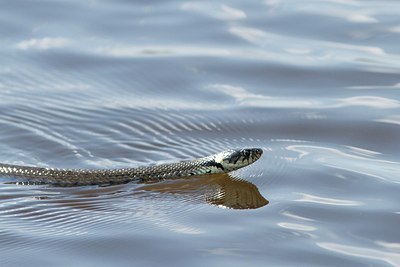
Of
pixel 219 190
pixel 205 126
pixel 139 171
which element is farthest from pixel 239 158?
pixel 205 126

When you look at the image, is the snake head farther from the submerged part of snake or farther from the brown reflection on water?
the brown reflection on water

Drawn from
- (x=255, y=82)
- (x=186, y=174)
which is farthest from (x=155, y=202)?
(x=255, y=82)

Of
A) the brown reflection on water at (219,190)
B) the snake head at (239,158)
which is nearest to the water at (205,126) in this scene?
the brown reflection on water at (219,190)

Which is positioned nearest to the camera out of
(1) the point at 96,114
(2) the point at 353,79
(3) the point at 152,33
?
(1) the point at 96,114

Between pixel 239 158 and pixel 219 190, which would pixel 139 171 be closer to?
pixel 219 190

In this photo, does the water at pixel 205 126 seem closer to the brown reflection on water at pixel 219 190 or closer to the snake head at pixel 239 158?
the brown reflection on water at pixel 219 190

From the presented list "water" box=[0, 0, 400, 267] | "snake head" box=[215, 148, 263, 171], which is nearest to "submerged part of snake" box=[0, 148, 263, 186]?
"snake head" box=[215, 148, 263, 171]

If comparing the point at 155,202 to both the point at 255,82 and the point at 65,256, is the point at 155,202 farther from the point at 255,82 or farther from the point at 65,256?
the point at 255,82
